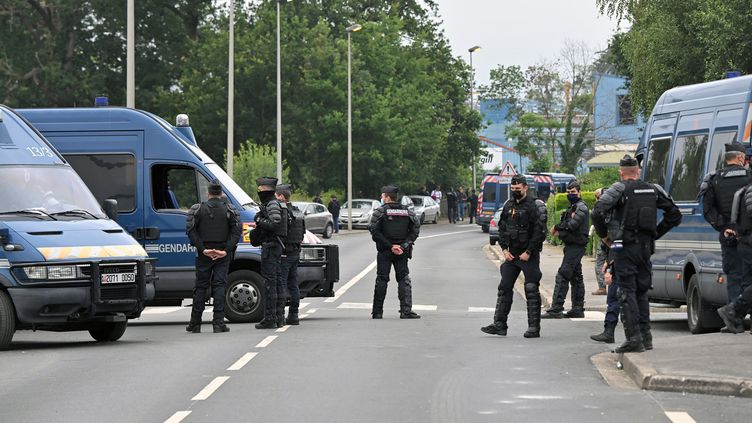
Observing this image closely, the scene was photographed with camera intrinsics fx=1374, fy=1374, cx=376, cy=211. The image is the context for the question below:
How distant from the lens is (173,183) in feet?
60.8

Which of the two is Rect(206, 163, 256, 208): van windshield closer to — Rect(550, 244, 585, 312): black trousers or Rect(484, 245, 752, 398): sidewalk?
Rect(550, 244, 585, 312): black trousers

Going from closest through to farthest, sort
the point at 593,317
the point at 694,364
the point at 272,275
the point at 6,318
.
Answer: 1. the point at 694,364
2. the point at 6,318
3. the point at 272,275
4. the point at 593,317

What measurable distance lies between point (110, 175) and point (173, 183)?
89 centimetres

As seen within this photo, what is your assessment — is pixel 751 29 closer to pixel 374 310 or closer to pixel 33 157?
pixel 374 310

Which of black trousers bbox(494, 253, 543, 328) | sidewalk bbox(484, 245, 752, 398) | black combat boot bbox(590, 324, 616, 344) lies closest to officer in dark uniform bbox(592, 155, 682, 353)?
sidewalk bbox(484, 245, 752, 398)

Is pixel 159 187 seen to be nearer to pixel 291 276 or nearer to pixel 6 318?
pixel 291 276

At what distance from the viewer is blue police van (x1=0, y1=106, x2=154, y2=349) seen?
14180 mm

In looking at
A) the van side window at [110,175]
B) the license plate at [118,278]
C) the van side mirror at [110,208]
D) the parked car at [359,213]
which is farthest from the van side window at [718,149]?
the parked car at [359,213]

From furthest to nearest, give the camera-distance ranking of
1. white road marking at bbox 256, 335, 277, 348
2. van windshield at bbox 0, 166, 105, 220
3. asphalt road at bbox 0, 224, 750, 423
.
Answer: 1. van windshield at bbox 0, 166, 105, 220
2. white road marking at bbox 256, 335, 277, 348
3. asphalt road at bbox 0, 224, 750, 423

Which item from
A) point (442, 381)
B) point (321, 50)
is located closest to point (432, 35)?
point (321, 50)

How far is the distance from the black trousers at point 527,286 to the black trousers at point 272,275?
2893 mm

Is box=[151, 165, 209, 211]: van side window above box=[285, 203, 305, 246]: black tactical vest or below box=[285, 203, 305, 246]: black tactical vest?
above

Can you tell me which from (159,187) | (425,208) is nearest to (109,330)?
(159,187)

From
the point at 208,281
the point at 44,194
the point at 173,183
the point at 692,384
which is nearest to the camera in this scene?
the point at 692,384
